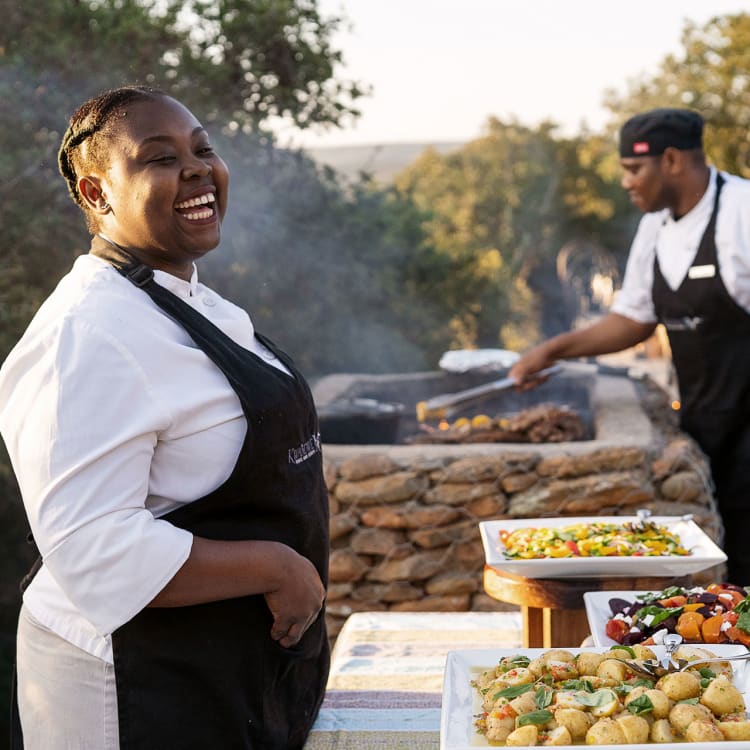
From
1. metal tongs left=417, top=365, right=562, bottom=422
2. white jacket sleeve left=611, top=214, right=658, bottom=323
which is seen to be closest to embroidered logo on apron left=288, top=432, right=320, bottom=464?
white jacket sleeve left=611, top=214, right=658, bottom=323

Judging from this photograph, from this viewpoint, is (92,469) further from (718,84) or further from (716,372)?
(718,84)

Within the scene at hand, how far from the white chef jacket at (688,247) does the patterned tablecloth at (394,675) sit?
4.74 ft

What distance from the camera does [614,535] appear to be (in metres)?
2.37

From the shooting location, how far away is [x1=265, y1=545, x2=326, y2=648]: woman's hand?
163cm

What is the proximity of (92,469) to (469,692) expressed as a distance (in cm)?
66

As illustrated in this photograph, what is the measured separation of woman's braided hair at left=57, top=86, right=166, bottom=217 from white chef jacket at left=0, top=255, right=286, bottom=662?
0.75ft

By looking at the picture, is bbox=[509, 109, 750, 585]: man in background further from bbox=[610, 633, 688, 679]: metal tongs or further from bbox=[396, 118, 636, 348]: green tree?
bbox=[396, 118, 636, 348]: green tree

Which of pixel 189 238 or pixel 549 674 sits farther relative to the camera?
pixel 189 238

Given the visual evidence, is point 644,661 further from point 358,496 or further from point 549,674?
point 358,496

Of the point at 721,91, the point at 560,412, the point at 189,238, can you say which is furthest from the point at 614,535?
the point at 721,91

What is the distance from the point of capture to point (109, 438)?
1448 millimetres

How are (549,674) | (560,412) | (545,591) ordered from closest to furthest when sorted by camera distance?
(549,674) → (545,591) → (560,412)

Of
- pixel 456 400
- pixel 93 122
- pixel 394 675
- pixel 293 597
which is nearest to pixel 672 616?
pixel 293 597

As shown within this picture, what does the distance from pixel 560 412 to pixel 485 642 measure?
5.60 feet
